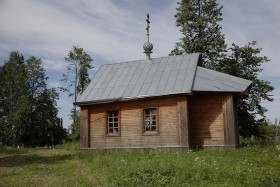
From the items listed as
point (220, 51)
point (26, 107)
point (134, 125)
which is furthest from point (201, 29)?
point (26, 107)

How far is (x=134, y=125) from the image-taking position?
18.3m

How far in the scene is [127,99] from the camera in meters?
18.3

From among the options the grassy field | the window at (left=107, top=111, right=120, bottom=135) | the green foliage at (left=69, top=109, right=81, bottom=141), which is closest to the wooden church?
the window at (left=107, top=111, right=120, bottom=135)

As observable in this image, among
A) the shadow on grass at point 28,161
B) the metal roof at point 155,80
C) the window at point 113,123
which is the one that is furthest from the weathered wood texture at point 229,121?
the shadow on grass at point 28,161

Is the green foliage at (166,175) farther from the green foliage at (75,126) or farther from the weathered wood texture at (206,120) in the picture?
the green foliage at (75,126)

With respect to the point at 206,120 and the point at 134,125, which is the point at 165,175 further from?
the point at 134,125

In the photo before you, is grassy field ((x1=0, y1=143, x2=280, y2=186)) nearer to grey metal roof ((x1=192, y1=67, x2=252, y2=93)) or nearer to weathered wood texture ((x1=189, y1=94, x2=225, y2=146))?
weathered wood texture ((x1=189, y1=94, x2=225, y2=146))

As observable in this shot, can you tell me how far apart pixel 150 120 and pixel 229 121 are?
4159 mm

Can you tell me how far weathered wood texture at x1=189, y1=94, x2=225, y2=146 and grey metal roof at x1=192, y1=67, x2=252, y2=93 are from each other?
0.54 metres

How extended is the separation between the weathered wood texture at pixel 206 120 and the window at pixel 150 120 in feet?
6.33

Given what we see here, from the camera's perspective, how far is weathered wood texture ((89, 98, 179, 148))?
682 inches

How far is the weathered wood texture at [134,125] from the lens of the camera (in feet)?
56.8

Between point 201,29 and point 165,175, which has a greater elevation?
point 201,29

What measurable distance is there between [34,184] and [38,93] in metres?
38.5
